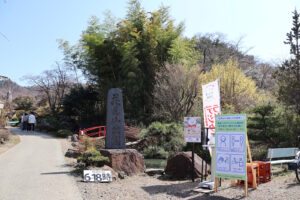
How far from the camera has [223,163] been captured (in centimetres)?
565

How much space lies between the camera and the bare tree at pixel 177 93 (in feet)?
54.6

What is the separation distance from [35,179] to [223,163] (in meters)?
4.37

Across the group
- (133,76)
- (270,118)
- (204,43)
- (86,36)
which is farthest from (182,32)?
(204,43)

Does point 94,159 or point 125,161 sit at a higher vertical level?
point 94,159

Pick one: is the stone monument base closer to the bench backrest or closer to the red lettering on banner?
the red lettering on banner

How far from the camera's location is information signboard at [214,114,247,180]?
17.6 feet

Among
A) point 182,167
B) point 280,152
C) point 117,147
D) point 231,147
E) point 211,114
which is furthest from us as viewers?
point 117,147

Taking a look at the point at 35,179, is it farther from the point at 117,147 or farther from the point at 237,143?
the point at 237,143

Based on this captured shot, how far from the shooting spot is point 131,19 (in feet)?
62.5

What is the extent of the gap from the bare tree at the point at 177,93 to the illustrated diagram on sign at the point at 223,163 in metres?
10.6

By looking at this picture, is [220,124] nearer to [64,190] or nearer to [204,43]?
[64,190]

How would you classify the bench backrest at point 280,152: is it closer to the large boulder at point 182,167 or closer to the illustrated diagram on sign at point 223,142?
the large boulder at point 182,167

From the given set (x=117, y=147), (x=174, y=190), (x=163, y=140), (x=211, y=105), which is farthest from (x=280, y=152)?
(x=163, y=140)

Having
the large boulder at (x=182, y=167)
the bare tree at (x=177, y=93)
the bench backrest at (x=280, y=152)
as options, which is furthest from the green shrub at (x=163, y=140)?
the bench backrest at (x=280, y=152)
